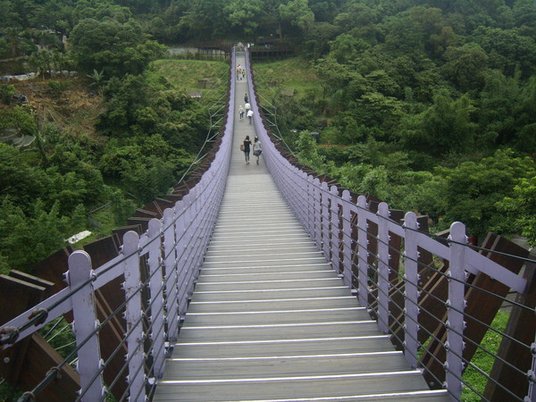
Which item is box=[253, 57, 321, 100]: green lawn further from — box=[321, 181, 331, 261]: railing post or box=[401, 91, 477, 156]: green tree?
box=[321, 181, 331, 261]: railing post

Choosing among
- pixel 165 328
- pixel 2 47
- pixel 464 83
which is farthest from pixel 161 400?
pixel 464 83

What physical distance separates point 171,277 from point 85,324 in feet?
5.69

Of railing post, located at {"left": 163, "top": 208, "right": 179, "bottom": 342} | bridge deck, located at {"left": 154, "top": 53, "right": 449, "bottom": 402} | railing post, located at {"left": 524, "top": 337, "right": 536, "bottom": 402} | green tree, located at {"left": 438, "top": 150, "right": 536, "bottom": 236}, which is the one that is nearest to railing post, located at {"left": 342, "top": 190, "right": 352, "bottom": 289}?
bridge deck, located at {"left": 154, "top": 53, "right": 449, "bottom": 402}

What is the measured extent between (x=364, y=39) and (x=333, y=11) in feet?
41.6

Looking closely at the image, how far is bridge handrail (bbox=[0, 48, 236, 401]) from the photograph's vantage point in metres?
1.60

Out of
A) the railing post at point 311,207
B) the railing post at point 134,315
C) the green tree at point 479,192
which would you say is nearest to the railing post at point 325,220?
the railing post at point 311,207

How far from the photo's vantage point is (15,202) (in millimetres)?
15125

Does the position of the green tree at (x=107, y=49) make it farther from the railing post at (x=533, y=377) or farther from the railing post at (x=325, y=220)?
the railing post at (x=533, y=377)

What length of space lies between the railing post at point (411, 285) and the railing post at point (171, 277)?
142 cm

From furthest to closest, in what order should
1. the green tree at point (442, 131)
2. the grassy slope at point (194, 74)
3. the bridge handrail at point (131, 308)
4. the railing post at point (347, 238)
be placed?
the grassy slope at point (194, 74), the green tree at point (442, 131), the railing post at point (347, 238), the bridge handrail at point (131, 308)

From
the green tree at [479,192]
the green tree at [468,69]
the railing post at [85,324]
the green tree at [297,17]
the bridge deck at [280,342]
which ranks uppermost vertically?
the green tree at [297,17]

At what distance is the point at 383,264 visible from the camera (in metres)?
3.38

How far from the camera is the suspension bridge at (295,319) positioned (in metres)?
2.00

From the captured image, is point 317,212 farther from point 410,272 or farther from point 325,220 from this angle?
point 410,272
